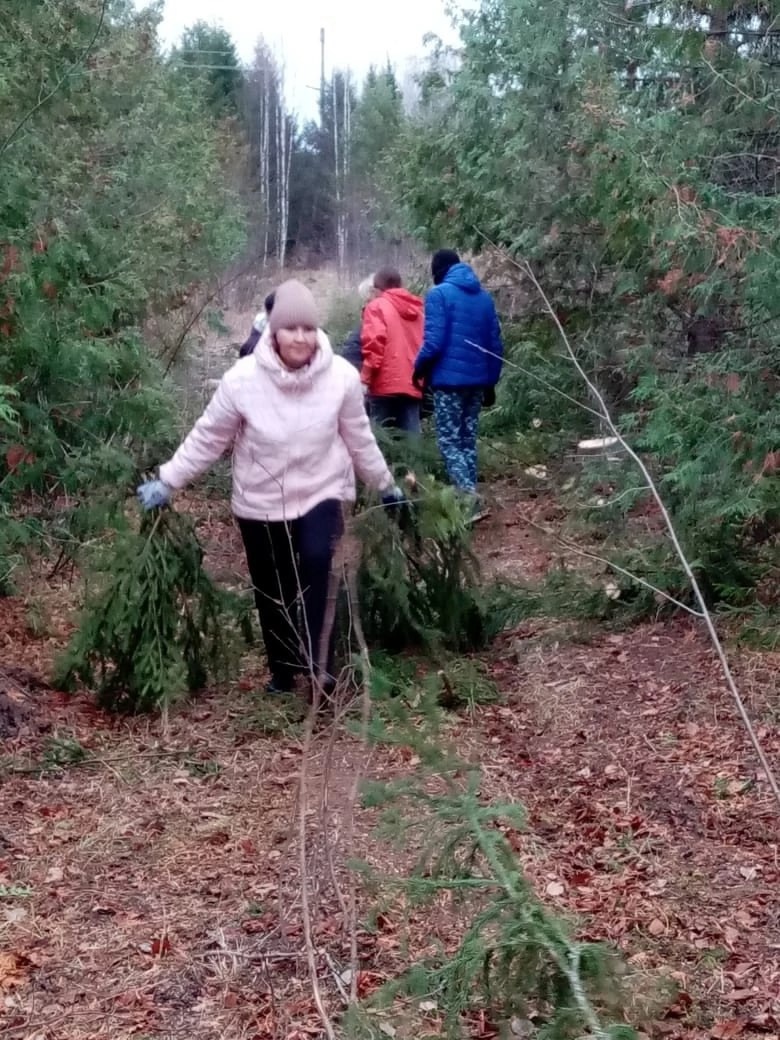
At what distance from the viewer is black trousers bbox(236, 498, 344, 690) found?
5090mm

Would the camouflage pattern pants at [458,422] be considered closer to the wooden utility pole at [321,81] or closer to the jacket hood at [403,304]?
the jacket hood at [403,304]

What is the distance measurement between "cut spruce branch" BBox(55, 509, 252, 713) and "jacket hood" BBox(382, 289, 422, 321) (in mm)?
3785

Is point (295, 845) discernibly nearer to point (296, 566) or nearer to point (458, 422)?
point (296, 566)

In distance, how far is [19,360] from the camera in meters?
6.37

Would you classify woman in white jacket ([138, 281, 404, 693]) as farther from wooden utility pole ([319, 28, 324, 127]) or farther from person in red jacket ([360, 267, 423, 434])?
wooden utility pole ([319, 28, 324, 127])

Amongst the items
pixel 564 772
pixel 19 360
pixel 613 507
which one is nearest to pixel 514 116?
pixel 613 507

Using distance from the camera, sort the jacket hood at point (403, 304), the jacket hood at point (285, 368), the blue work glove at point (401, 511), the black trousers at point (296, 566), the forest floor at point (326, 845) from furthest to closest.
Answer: the jacket hood at point (403, 304) < the blue work glove at point (401, 511) < the black trousers at point (296, 566) < the jacket hood at point (285, 368) < the forest floor at point (326, 845)

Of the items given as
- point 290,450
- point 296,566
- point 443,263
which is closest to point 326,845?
point 296,566

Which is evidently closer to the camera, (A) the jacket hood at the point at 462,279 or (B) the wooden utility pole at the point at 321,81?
(A) the jacket hood at the point at 462,279

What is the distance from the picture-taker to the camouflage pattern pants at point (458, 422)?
8.58 metres

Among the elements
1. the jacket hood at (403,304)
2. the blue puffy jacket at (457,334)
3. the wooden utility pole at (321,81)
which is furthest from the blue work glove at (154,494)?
the wooden utility pole at (321,81)

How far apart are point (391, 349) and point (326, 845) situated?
5.85 m

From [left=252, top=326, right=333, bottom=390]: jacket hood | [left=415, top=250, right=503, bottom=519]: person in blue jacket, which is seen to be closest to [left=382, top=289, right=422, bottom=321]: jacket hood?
[left=415, top=250, right=503, bottom=519]: person in blue jacket

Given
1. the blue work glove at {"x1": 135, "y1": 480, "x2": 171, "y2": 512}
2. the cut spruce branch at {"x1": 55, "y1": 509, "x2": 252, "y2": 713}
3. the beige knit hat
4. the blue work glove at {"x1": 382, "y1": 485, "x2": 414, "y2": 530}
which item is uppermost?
the beige knit hat
